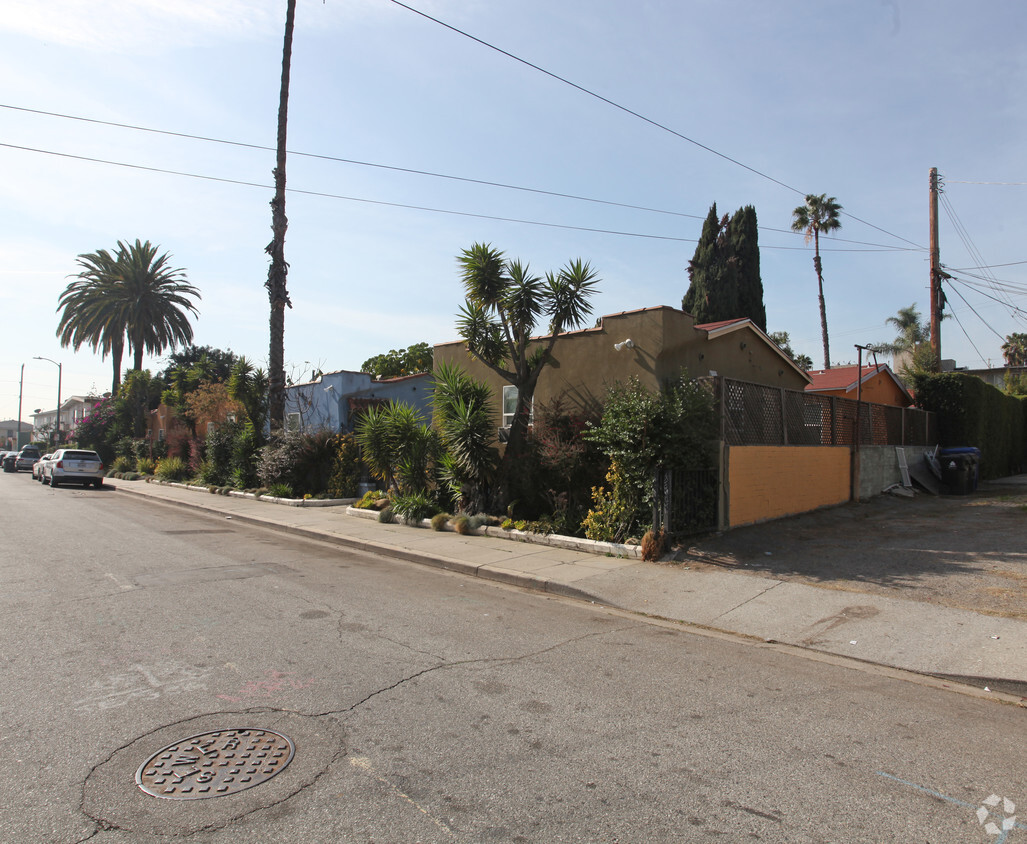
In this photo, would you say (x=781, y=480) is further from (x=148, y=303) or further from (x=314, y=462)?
(x=148, y=303)

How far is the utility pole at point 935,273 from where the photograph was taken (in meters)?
21.3

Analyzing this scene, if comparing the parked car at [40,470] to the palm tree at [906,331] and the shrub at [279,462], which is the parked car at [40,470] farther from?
the palm tree at [906,331]

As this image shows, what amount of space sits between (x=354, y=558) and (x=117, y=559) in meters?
3.48

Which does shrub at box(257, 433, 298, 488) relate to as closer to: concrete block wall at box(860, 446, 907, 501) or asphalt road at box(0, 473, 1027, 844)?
asphalt road at box(0, 473, 1027, 844)

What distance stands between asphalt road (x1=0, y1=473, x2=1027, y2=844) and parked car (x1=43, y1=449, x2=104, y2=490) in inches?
937

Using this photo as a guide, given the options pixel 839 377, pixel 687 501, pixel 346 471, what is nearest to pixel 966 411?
pixel 839 377

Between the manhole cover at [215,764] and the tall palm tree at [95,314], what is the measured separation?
40.8 m

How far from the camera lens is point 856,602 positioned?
7516mm

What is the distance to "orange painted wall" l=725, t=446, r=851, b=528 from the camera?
11367 mm

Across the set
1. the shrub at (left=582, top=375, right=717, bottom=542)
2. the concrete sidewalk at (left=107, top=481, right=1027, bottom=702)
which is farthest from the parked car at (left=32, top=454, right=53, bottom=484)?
the shrub at (left=582, top=375, right=717, bottom=542)

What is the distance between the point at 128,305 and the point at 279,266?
23005 mm

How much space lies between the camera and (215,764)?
12.0 feet

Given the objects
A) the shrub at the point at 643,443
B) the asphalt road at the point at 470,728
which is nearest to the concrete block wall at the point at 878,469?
the shrub at the point at 643,443

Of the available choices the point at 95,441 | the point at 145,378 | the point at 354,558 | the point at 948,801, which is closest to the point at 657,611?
the point at 948,801
